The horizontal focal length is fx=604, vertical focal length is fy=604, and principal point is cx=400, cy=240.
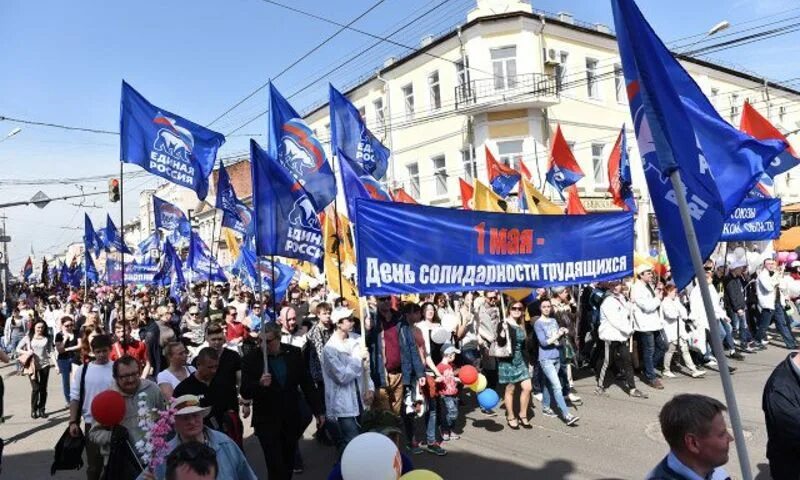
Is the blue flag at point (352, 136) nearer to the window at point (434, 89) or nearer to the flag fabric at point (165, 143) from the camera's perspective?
the flag fabric at point (165, 143)

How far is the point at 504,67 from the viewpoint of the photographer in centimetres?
2444

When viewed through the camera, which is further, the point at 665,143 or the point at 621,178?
the point at 621,178

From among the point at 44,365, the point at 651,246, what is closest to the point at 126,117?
the point at 44,365

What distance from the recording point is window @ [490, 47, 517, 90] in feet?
79.6

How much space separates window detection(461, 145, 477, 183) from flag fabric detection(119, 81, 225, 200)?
16575 millimetres

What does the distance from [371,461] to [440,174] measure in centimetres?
2493

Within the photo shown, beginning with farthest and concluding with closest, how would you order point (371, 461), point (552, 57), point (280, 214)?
point (552, 57)
point (280, 214)
point (371, 461)

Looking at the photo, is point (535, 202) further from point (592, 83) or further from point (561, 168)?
point (592, 83)

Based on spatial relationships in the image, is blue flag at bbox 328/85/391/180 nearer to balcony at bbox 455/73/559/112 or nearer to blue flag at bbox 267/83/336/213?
blue flag at bbox 267/83/336/213

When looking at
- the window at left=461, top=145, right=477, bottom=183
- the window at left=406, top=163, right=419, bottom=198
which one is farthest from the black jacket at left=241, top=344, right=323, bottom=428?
the window at left=406, top=163, right=419, bottom=198

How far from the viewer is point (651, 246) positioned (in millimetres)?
26703

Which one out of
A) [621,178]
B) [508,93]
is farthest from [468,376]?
[508,93]

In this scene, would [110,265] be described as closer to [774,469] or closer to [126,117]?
[126,117]

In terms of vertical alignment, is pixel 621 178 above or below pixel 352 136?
below
